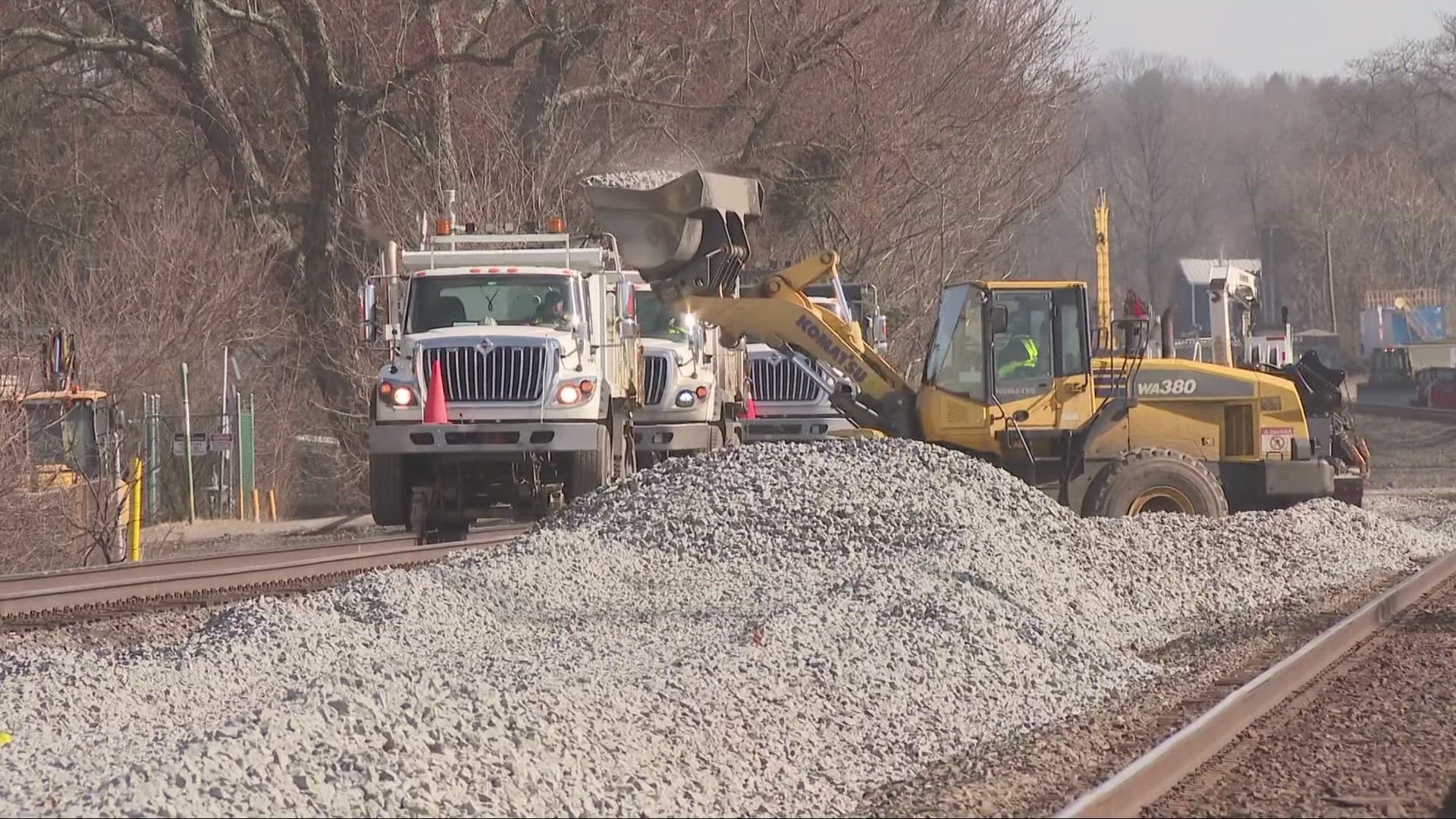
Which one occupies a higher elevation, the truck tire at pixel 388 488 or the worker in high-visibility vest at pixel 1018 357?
the worker in high-visibility vest at pixel 1018 357

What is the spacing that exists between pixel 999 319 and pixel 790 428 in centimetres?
973

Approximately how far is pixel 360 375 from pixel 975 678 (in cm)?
2226

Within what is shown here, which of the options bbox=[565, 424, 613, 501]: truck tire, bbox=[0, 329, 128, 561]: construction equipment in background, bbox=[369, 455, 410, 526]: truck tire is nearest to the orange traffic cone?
bbox=[369, 455, 410, 526]: truck tire

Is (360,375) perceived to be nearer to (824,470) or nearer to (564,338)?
(564,338)

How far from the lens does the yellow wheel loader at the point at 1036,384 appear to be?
61.9ft

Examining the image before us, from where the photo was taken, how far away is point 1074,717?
1052 cm

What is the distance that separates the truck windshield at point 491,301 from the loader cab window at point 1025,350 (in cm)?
430

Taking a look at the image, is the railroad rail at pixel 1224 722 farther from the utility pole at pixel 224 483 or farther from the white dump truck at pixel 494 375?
the utility pole at pixel 224 483

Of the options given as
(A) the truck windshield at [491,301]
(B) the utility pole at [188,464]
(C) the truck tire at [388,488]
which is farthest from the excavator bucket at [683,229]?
(B) the utility pole at [188,464]

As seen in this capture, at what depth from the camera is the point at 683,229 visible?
19562mm

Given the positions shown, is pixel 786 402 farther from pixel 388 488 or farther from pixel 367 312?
pixel 367 312

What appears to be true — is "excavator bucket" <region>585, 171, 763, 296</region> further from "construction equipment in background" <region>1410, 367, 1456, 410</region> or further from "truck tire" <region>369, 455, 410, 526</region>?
"construction equipment in background" <region>1410, 367, 1456, 410</region>

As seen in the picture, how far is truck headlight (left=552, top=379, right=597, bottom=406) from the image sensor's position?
1889 cm

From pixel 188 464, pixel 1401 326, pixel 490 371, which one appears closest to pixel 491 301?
pixel 490 371
